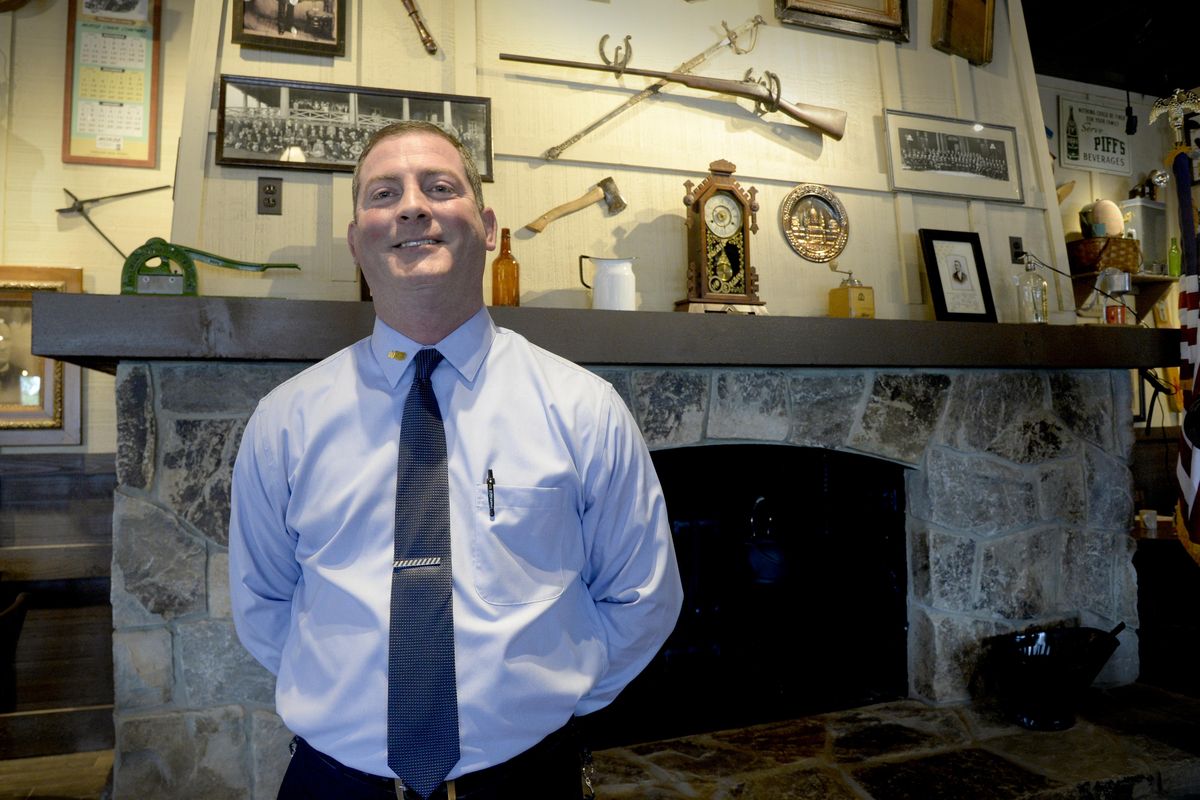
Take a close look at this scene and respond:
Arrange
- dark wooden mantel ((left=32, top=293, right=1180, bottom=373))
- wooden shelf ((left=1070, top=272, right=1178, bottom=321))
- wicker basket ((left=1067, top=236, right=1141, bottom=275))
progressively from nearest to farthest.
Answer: dark wooden mantel ((left=32, top=293, right=1180, bottom=373)) < wicker basket ((left=1067, top=236, right=1141, bottom=275)) < wooden shelf ((left=1070, top=272, right=1178, bottom=321))

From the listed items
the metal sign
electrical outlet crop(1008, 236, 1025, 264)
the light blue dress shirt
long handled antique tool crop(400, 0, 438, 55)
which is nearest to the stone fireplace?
electrical outlet crop(1008, 236, 1025, 264)

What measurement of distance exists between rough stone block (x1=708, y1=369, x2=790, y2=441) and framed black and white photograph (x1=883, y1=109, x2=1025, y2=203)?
0.85 metres

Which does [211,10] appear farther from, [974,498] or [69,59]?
[974,498]

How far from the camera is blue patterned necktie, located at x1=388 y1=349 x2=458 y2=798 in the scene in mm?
971

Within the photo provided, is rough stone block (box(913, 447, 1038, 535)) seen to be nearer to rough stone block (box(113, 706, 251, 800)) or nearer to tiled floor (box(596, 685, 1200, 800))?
tiled floor (box(596, 685, 1200, 800))

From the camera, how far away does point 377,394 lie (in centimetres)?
116

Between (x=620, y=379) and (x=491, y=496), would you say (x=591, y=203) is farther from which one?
(x=491, y=496)

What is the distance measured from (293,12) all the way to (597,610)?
1.73 meters

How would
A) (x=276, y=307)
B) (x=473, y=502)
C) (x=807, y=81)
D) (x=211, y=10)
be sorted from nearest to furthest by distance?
(x=473, y=502), (x=276, y=307), (x=211, y=10), (x=807, y=81)

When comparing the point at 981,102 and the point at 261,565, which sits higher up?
the point at 981,102

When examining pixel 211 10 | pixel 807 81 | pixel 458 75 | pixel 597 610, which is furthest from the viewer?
pixel 807 81

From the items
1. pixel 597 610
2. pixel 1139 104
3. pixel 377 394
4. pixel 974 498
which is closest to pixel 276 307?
pixel 377 394

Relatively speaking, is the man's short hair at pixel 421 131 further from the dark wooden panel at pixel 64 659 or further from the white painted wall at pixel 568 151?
the dark wooden panel at pixel 64 659

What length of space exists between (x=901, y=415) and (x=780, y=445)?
0.40 m
